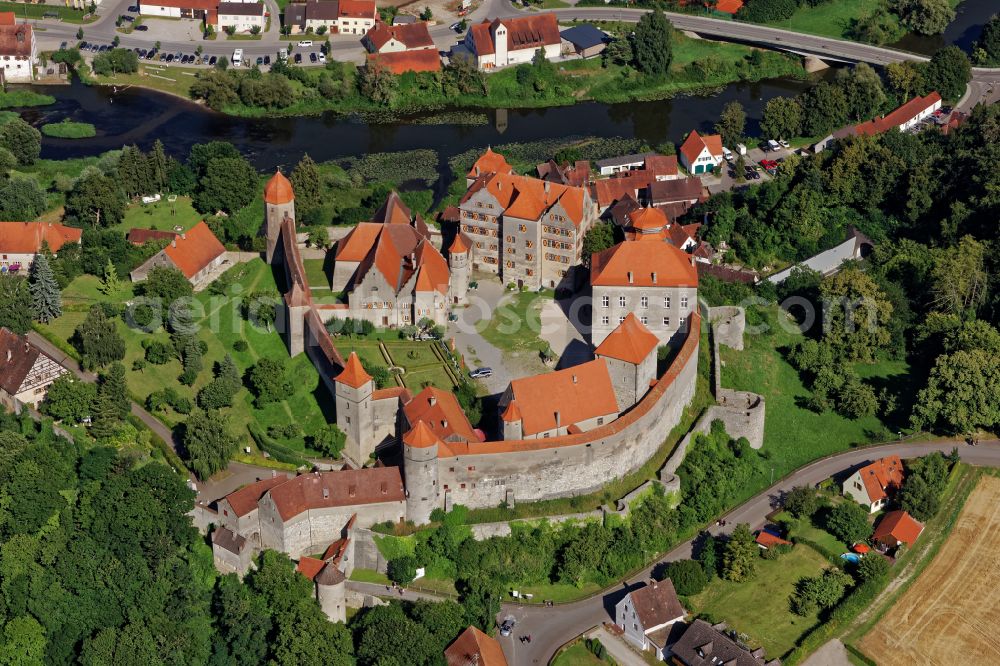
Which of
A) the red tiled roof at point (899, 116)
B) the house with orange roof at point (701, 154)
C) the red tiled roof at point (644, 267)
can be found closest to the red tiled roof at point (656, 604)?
the red tiled roof at point (644, 267)

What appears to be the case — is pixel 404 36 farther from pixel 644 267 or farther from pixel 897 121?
pixel 644 267

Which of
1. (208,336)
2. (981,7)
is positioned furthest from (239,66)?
(981,7)

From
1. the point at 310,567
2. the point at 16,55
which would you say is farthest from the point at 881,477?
the point at 16,55

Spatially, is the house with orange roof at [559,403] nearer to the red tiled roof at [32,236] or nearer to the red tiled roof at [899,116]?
the red tiled roof at [32,236]

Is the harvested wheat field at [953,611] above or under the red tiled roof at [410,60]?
under

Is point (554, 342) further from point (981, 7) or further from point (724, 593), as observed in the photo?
point (981, 7)

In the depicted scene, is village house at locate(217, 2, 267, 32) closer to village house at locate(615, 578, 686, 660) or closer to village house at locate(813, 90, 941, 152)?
village house at locate(813, 90, 941, 152)
